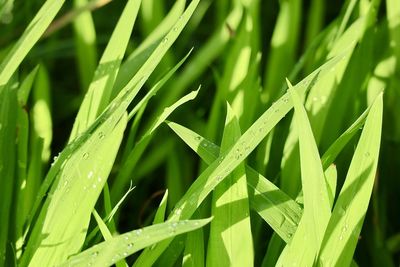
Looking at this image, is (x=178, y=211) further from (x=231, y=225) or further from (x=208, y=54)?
(x=208, y=54)

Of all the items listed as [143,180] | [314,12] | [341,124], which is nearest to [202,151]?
[341,124]

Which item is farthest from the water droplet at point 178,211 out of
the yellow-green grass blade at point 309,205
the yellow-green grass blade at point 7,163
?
the yellow-green grass blade at point 7,163

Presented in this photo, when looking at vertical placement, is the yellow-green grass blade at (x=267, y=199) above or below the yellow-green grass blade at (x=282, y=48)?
below

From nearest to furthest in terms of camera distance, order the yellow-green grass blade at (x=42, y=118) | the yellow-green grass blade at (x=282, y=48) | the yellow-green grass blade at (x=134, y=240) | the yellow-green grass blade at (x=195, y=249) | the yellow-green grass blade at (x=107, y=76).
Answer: the yellow-green grass blade at (x=134, y=240) < the yellow-green grass blade at (x=195, y=249) < the yellow-green grass blade at (x=107, y=76) < the yellow-green grass blade at (x=42, y=118) < the yellow-green grass blade at (x=282, y=48)

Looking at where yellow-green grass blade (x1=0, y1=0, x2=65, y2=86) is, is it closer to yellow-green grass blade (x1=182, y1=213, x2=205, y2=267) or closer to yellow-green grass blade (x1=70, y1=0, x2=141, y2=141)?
yellow-green grass blade (x1=70, y1=0, x2=141, y2=141)

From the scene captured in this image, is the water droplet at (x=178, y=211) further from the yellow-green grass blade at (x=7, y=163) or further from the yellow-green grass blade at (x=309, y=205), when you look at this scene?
the yellow-green grass blade at (x=7, y=163)

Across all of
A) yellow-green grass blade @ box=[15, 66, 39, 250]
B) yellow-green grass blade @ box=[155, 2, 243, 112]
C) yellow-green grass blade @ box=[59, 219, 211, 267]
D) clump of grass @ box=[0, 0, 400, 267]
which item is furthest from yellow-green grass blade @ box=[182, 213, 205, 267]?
yellow-green grass blade @ box=[155, 2, 243, 112]

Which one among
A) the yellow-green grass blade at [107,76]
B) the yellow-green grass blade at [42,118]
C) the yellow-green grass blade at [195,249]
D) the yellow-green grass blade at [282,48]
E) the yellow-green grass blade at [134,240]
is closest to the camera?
the yellow-green grass blade at [134,240]
